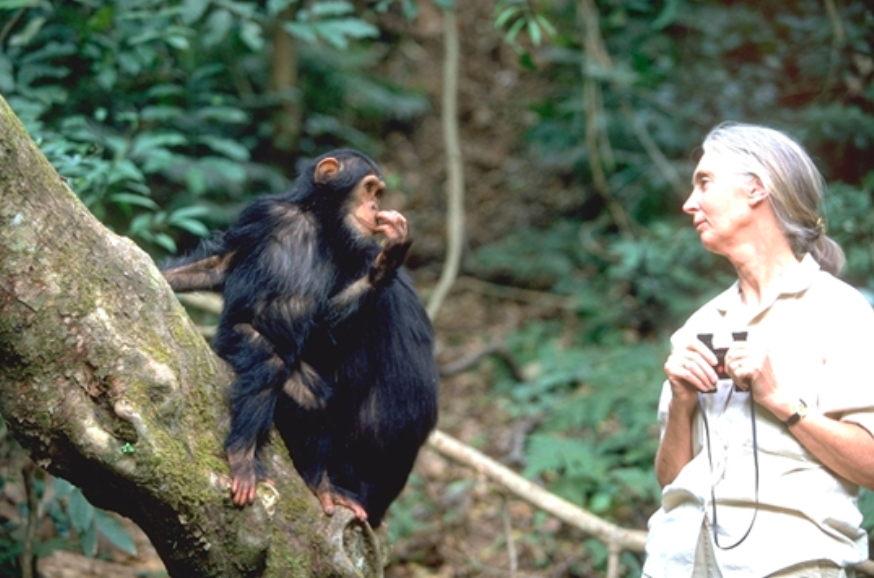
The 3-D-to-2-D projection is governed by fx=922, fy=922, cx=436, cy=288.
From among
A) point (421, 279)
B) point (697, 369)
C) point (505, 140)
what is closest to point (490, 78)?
point (505, 140)

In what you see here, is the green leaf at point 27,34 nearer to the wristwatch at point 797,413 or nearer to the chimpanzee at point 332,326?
the chimpanzee at point 332,326

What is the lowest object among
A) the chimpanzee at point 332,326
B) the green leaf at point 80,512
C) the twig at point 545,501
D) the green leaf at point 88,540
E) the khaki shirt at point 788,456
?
the green leaf at point 88,540

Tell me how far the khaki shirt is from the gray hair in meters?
0.11

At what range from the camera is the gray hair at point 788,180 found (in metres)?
2.92

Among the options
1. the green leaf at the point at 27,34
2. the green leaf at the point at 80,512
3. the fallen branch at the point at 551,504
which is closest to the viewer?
the green leaf at the point at 80,512

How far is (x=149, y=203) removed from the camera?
4324 millimetres

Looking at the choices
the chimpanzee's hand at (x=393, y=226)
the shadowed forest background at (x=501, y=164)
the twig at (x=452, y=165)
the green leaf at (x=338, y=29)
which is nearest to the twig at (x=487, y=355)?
the shadowed forest background at (x=501, y=164)

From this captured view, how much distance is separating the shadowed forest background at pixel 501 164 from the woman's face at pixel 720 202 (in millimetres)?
2112

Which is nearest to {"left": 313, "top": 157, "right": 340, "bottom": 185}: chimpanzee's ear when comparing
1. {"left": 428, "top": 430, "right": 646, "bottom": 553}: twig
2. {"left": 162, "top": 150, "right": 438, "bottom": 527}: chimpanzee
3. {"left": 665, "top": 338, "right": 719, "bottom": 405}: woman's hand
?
{"left": 162, "top": 150, "right": 438, "bottom": 527}: chimpanzee

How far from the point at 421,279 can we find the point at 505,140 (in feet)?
9.91

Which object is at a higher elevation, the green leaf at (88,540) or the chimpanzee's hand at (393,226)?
the chimpanzee's hand at (393,226)

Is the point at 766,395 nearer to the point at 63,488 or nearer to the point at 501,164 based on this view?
the point at 63,488

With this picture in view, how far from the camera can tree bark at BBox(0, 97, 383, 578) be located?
251cm

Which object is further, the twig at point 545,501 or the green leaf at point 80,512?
the twig at point 545,501
